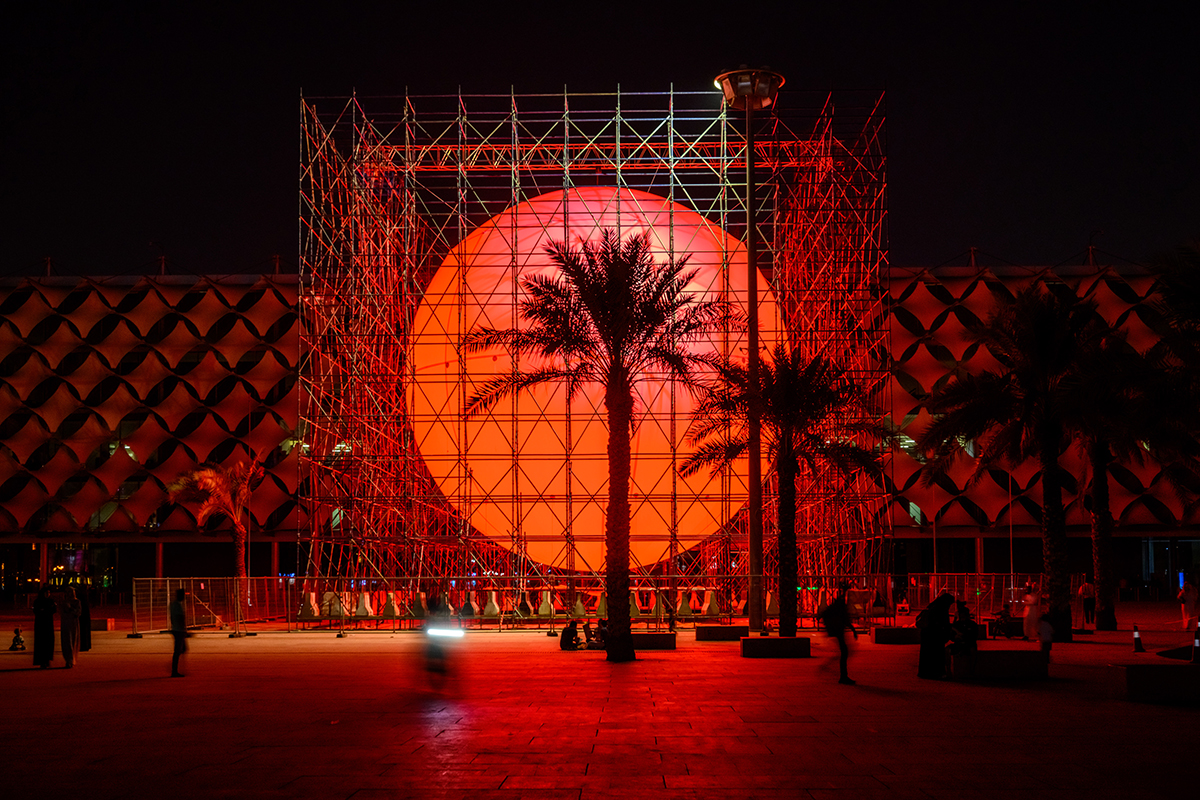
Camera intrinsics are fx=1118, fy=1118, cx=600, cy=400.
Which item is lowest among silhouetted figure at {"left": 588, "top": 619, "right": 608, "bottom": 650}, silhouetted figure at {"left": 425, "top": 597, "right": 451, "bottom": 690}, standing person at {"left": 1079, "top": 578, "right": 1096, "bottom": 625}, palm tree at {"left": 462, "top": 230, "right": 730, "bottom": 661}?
standing person at {"left": 1079, "top": 578, "right": 1096, "bottom": 625}

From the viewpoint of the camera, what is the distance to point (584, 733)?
403 inches

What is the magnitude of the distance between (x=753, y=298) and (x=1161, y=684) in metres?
10.7

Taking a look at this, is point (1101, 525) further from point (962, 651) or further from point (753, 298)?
point (962, 651)

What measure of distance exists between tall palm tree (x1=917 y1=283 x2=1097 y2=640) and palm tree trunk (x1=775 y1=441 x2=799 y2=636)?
3.76 m

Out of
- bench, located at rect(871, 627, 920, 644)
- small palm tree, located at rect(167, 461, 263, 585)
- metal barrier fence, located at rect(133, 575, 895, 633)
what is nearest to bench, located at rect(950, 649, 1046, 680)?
bench, located at rect(871, 627, 920, 644)

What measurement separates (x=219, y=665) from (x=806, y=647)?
925cm

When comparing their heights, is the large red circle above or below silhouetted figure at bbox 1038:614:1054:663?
above

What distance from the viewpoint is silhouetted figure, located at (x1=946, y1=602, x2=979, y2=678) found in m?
14.4

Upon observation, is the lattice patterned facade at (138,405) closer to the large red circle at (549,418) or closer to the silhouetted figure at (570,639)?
the large red circle at (549,418)

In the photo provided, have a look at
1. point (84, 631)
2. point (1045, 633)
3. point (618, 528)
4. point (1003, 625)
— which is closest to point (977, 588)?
point (1003, 625)

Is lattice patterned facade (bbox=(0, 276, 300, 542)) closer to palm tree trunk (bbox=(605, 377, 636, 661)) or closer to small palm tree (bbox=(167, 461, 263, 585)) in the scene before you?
small palm tree (bbox=(167, 461, 263, 585))

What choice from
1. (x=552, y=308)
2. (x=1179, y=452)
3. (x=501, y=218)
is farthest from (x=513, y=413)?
(x=1179, y=452)

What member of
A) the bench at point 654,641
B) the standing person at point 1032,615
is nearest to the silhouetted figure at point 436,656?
the bench at point 654,641

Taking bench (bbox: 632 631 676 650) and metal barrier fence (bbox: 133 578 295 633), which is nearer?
bench (bbox: 632 631 676 650)
